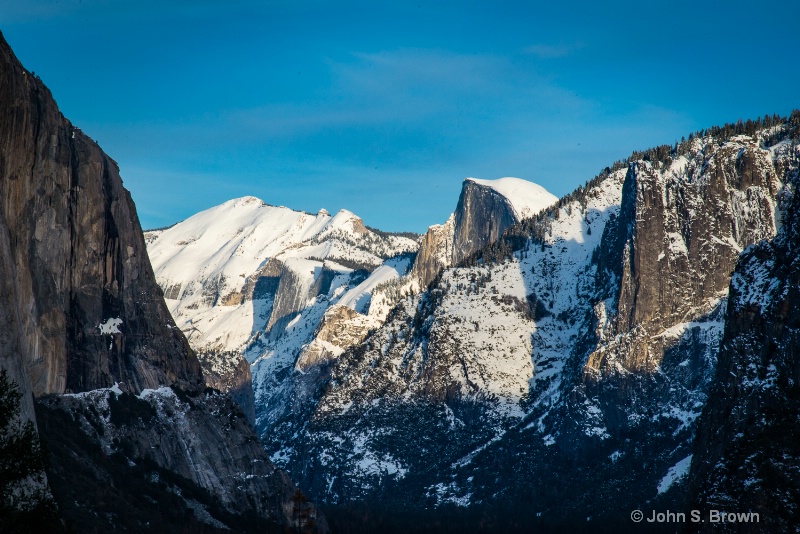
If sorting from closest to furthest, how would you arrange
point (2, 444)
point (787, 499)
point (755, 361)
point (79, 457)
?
point (2, 444), point (787, 499), point (755, 361), point (79, 457)

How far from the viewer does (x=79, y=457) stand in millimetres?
186000

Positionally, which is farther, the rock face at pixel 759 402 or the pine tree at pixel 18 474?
the rock face at pixel 759 402

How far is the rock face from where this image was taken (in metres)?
150

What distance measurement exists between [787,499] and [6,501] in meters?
107

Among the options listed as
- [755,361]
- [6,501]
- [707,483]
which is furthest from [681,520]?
[6,501]

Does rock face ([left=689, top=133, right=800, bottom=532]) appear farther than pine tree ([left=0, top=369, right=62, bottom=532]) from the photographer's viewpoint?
Yes

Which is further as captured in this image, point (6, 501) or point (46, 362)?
point (46, 362)

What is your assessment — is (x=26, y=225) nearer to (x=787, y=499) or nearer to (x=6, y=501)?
(x=787, y=499)

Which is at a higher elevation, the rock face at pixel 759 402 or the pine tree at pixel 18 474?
the rock face at pixel 759 402

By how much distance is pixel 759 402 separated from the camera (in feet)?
543

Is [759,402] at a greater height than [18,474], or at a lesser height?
greater

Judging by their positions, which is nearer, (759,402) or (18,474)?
(18,474)

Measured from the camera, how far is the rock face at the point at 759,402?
14975 cm

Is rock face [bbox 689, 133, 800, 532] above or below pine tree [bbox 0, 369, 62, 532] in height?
above
